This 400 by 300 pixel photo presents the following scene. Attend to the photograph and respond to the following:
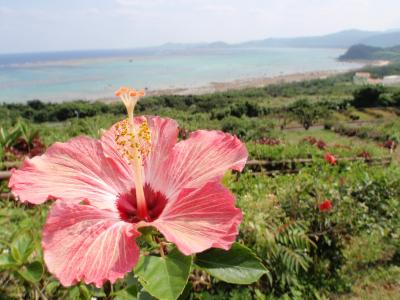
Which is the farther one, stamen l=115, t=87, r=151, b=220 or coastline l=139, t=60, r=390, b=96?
coastline l=139, t=60, r=390, b=96

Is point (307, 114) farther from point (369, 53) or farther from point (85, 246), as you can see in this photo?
point (369, 53)

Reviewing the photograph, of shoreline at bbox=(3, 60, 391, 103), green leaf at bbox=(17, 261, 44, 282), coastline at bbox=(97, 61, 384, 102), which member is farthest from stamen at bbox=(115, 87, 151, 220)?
coastline at bbox=(97, 61, 384, 102)

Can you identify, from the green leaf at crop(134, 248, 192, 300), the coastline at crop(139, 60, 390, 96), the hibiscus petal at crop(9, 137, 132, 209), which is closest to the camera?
the green leaf at crop(134, 248, 192, 300)

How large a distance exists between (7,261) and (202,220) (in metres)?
0.57

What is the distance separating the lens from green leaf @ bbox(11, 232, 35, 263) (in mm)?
896

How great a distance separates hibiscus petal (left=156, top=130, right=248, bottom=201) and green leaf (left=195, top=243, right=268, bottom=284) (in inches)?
5.0

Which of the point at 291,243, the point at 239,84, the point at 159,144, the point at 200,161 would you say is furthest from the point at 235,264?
the point at 239,84

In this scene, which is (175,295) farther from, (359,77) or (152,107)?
(359,77)

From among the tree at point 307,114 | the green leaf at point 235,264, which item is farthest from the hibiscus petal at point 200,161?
the tree at point 307,114

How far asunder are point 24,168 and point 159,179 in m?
0.25

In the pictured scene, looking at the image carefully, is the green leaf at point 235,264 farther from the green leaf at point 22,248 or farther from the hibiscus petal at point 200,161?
the green leaf at point 22,248

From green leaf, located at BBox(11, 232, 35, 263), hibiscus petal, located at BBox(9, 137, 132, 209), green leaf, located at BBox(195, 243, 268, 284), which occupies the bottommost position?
green leaf, located at BBox(11, 232, 35, 263)

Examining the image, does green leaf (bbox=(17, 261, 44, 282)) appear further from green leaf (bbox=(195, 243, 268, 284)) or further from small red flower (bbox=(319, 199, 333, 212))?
small red flower (bbox=(319, 199, 333, 212))

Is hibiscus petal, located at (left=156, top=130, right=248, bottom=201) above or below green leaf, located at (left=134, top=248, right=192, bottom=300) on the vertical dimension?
above
